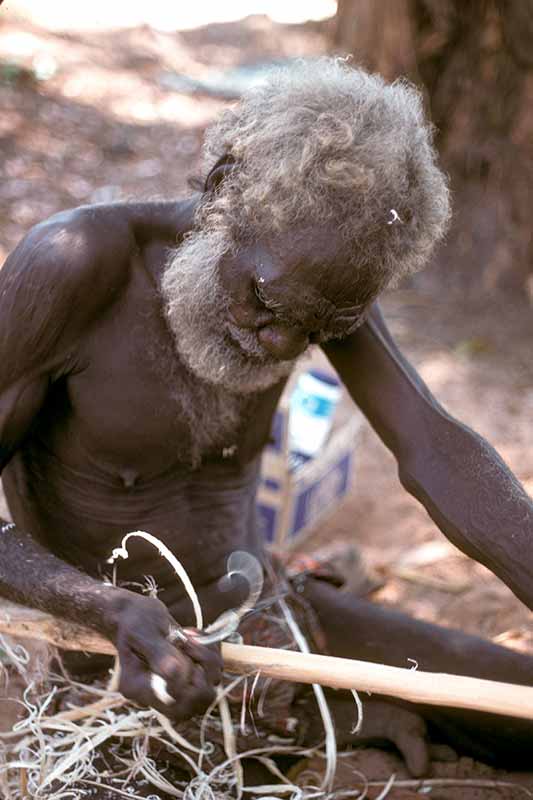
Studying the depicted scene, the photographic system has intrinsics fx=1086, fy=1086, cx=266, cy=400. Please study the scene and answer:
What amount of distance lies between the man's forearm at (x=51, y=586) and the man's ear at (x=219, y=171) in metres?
0.77

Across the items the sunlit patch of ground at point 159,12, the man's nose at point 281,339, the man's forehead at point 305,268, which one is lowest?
the sunlit patch of ground at point 159,12

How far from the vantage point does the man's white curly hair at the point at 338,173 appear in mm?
1910

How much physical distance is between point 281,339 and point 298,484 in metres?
1.88

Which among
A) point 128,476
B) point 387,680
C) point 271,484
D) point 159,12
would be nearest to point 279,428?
point 271,484

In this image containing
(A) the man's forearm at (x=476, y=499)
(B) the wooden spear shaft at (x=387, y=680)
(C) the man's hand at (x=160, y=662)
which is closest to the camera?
(C) the man's hand at (x=160, y=662)

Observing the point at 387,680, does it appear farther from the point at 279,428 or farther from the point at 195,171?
the point at 279,428

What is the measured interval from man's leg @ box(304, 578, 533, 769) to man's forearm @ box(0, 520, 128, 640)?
95 centimetres

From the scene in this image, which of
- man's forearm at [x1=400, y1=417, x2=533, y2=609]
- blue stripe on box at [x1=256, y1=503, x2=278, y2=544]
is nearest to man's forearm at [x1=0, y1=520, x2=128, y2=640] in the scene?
man's forearm at [x1=400, y1=417, x2=533, y2=609]

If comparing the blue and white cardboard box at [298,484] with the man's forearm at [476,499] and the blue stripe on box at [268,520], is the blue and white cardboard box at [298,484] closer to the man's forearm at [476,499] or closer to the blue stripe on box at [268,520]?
the blue stripe on box at [268,520]

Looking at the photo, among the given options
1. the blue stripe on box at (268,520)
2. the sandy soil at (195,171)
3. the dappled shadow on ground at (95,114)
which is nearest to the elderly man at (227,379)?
the sandy soil at (195,171)

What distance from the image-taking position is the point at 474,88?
5520 millimetres

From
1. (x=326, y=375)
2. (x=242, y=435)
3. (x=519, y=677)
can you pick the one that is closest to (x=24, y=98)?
(x=326, y=375)

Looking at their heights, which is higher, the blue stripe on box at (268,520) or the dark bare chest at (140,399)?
the dark bare chest at (140,399)

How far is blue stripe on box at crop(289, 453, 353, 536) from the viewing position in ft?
13.0
